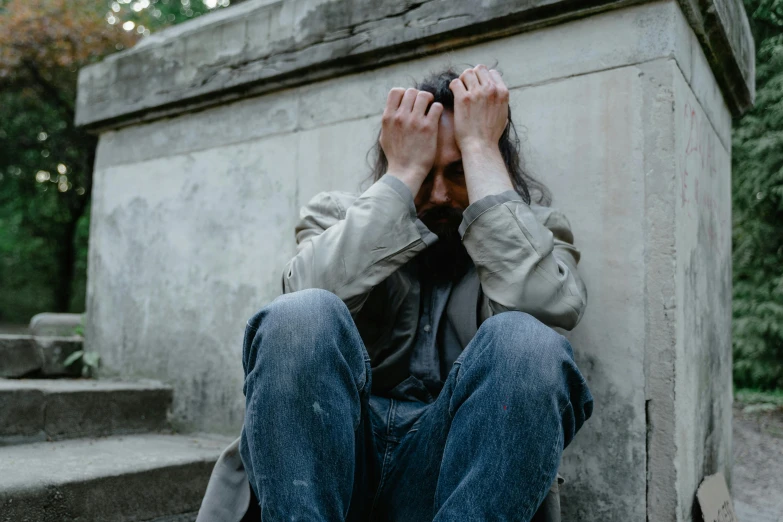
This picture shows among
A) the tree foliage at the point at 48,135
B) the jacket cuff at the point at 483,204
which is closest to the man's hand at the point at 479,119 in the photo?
the jacket cuff at the point at 483,204

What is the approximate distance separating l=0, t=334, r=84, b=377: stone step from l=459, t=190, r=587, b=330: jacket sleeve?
8.11ft

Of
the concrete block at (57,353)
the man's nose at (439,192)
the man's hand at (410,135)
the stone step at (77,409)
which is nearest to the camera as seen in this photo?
the man's hand at (410,135)

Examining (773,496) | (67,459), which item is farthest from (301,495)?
(773,496)

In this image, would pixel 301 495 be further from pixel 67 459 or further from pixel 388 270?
pixel 67 459

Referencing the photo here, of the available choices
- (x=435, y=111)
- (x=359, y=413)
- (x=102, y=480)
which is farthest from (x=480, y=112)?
(x=102, y=480)

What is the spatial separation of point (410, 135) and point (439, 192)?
187mm

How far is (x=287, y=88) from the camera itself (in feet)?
9.04

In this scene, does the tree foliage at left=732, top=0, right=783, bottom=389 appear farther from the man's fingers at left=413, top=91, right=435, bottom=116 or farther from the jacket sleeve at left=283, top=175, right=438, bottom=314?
the jacket sleeve at left=283, top=175, right=438, bottom=314

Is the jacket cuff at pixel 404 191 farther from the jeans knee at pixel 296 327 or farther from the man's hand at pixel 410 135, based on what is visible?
the jeans knee at pixel 296 327

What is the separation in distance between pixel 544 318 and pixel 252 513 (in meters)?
0.83

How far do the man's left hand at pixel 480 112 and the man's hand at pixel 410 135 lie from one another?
6 centimetres

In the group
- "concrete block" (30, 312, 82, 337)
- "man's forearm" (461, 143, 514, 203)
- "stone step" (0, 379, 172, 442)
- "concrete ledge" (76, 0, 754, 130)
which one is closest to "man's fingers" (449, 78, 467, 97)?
"man's forearm" (461, 143, 514, 203)

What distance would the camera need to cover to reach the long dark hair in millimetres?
1882

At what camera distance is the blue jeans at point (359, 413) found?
3.89ft
